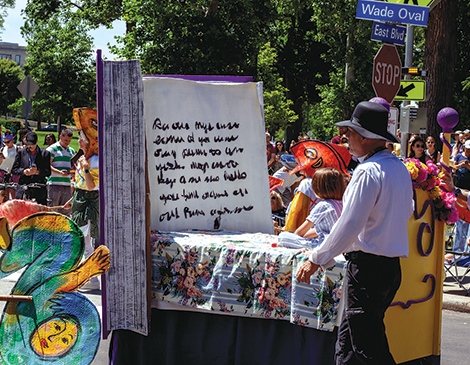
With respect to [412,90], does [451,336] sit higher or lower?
lower

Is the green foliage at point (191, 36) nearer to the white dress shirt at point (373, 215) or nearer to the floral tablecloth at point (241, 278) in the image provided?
the floral tablecloth at point (241, 278)

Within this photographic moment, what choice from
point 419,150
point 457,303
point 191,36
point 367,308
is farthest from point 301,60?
point 367,308

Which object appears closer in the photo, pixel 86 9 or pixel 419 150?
pixel 419 150

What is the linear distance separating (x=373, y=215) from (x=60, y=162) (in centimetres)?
827

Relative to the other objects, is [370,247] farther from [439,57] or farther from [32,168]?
[439,57]

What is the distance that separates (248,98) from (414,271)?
1.82 meters

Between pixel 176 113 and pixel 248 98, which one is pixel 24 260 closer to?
pixel 176 113

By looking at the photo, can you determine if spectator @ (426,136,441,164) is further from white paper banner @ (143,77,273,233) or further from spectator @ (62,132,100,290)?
white paper banner @ (143,77,273,233)

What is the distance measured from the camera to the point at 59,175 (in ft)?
35.2

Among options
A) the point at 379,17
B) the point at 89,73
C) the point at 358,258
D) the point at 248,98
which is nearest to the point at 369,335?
the point at 358,258

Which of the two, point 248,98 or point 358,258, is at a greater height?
point 248,98

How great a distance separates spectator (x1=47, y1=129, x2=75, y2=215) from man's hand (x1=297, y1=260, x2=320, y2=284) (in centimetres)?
777

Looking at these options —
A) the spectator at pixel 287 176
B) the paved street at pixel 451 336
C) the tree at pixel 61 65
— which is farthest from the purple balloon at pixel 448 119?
the tree at pixel 61 65

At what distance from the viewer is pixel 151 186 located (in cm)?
461
